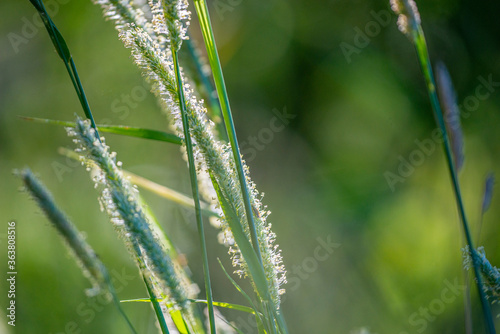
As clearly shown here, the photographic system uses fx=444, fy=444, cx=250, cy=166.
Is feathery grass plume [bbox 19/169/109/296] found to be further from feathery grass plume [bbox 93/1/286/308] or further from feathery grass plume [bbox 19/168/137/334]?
feathery grass plume [bbox 93/1/286/308]

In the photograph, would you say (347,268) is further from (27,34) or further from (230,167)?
(27,34)

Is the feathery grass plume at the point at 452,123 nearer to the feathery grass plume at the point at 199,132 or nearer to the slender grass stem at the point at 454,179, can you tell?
the slender grass stem at the point at 454,179

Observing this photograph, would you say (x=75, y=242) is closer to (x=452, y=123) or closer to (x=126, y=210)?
(x=126, y=210)

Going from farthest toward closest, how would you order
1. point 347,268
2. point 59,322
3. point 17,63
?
1. point 17,63
2. point 347,268
3. point 59,322

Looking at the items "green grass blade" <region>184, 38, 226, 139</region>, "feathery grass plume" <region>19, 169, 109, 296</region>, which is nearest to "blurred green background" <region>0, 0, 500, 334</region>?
"green grass blade" <region>184, 38, 226, 139</region>

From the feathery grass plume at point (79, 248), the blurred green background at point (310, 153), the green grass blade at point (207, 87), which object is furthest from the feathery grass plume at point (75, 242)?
the blurred green background at point (310, 153)

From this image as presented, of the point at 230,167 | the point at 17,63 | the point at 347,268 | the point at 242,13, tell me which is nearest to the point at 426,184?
the point at 347,268
